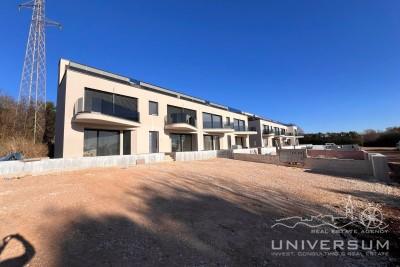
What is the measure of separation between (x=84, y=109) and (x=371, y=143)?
54.3 metres

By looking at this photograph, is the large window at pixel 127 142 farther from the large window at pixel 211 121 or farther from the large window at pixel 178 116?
the large window at pixel 211 121

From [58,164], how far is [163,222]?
8540mm

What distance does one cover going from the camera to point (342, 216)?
5047mm

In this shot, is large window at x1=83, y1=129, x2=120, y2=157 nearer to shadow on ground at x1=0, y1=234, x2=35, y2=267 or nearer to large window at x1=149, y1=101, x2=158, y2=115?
large window at x1=149, y1=101, x2=158, y2=115

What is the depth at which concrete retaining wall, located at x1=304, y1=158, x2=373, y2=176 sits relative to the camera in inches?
436

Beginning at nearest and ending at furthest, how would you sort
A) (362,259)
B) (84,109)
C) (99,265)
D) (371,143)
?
(99,265) < (362,259) < (84,109) < (371,143)

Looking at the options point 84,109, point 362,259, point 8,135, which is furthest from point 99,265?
point 8,135

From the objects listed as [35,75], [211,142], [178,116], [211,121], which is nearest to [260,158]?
[178,116]

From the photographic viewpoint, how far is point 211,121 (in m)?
24.9

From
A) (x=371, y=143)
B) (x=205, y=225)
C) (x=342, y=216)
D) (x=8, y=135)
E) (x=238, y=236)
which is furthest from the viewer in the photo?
(x=371, y=143)

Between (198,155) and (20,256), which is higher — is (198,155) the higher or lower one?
the higher one

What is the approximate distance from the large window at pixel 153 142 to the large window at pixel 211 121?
24.3 feet

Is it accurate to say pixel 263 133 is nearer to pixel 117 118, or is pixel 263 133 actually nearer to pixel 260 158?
pixel 260 158

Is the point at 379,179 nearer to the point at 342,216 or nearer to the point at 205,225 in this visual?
the point at 342,216
